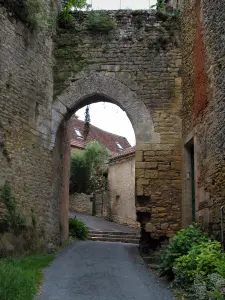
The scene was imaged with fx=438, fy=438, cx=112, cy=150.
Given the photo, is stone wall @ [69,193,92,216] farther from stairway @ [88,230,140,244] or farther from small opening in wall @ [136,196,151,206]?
small opening in wall @ [136,196,151,206]

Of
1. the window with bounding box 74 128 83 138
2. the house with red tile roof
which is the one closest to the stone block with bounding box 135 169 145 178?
the house with red tile roof

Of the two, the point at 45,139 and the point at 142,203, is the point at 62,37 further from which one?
the point at 142,203

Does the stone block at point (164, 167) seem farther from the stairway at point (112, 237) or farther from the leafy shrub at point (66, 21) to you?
the stairway at point (112, 237)

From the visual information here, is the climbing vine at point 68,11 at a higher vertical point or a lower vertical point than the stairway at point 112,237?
higher

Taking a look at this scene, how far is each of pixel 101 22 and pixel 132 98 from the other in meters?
2.01

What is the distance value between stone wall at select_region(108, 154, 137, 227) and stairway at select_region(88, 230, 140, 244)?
17.0 ft

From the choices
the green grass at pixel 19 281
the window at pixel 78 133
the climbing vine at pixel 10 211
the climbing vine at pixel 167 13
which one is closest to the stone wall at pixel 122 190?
the window at pixel 78 133

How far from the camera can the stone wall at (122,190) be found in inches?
899

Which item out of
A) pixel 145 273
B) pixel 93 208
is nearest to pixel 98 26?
pixel 145 273

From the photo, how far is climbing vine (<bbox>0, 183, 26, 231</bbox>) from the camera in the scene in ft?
25.8

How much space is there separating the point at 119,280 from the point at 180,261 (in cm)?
97

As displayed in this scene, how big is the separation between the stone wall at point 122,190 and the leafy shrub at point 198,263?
15.6 metres

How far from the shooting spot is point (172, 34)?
34.1 feet

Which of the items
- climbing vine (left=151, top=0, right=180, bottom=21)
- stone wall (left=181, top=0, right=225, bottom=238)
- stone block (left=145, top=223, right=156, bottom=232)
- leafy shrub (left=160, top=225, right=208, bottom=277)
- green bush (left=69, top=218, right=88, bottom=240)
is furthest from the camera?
green bush (left=69, top=218, right=88, bottom=240)
